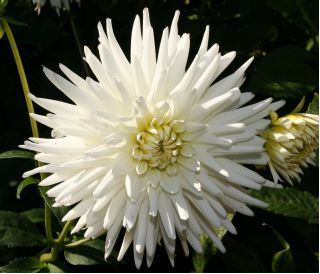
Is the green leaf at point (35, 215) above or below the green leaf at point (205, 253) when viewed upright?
A: above

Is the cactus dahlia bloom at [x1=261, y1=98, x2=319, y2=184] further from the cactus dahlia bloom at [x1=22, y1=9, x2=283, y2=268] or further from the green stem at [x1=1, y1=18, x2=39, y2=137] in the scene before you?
the green stem at [x1=1, y1=18, x2=39, y2=137]

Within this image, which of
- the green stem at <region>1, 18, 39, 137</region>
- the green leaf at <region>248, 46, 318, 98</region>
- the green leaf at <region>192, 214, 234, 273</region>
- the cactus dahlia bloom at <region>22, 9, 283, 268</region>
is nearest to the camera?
the cactus dahlia bloom at <region>22, 9, 283, 268</region>

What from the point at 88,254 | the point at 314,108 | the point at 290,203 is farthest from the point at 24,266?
the point at 314,108

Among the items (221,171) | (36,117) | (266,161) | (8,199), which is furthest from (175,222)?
(8,199)

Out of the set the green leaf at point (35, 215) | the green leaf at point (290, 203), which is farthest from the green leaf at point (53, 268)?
the green leaf at point (290, 203)

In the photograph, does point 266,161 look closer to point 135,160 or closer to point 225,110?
point 225,110

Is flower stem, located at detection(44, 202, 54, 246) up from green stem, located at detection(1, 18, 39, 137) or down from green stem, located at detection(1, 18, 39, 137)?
down

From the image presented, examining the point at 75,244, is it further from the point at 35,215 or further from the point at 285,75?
the point at 285,75

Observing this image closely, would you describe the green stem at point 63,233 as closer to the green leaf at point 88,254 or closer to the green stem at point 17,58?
the green leaf at point 88,254

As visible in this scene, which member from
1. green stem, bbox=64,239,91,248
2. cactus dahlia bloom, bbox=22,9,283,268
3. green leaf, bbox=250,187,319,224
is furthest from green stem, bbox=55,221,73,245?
green leaf, bbox=250,187,319,224
